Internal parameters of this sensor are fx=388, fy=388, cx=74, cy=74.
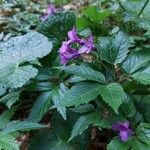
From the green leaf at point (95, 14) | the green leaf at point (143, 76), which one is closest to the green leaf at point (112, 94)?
the green leaf at point (143, 76)

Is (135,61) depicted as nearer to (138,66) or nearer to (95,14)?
(138,66)

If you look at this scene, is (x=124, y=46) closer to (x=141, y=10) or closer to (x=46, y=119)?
(x=141, y=10)

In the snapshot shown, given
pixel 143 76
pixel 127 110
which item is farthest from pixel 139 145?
pixel 143 76

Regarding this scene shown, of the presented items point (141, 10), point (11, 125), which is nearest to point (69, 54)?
point (11, 125)

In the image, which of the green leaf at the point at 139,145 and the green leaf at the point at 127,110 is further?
the green leaf at the point at 127,110

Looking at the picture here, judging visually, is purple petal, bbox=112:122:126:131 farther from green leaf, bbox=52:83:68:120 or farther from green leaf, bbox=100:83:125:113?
green leaf, bbox=52:83:68:120

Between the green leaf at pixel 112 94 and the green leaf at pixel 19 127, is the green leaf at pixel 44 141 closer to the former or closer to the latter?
the green leaf at pixel 19 127

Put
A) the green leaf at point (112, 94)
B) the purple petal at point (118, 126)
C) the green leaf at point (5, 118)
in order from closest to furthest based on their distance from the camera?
the green leaf at point (112, 94), the purple petal at point (118, 126), the green leaf at point (5, 118)
